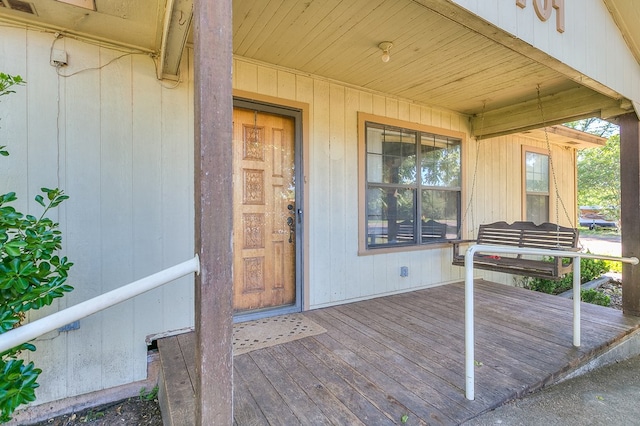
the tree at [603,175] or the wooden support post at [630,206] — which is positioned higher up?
the tree at [603,175]

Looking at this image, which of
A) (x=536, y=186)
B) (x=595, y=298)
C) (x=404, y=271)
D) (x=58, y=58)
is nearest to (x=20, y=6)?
(x=58, y=58)

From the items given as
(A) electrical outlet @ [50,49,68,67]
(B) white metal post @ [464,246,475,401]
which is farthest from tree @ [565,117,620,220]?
(A) electrical outlet @ [50,49,68,67]

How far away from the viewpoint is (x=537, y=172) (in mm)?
5754

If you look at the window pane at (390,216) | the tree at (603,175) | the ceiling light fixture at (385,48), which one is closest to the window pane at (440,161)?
the window pane at (390,216)

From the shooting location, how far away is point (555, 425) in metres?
1.65

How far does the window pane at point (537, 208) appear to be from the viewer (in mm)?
5656

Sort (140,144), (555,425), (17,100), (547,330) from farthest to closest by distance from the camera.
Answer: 1. (547,330)
2. (140,144)
3. (17,100)
4. (555,425)

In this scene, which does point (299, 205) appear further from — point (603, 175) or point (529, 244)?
point (603, 175)

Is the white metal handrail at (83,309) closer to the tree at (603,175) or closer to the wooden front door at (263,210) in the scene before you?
the wooden front door at (263,210)

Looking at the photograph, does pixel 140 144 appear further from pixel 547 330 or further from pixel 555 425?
pixel 547 330

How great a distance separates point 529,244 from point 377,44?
3.10 m

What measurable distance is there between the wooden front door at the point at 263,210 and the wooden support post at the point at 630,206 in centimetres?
330

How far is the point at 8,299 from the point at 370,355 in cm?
198

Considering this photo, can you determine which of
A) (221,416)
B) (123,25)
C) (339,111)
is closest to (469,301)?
(221,416)
